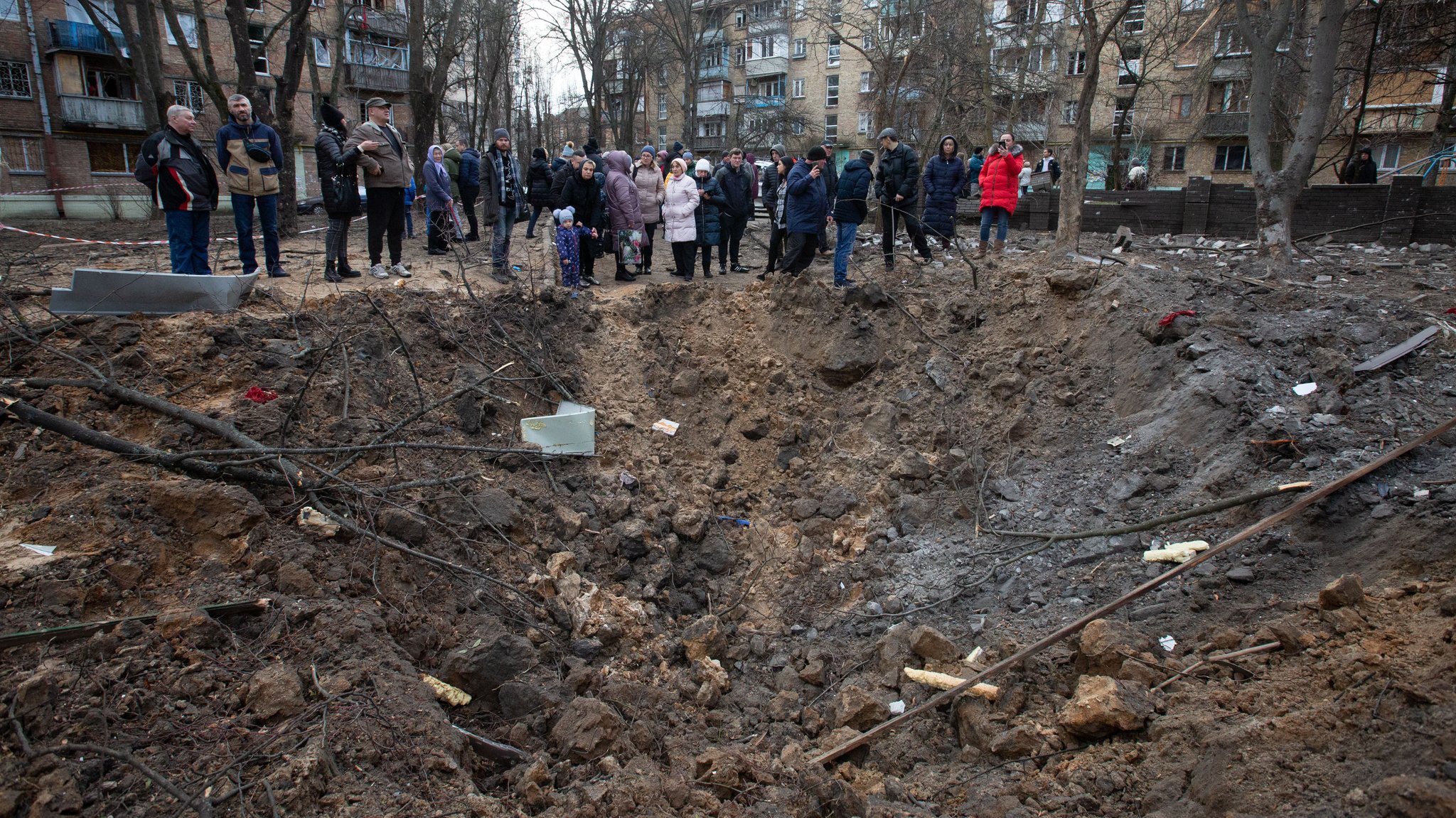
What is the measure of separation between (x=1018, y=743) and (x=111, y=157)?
3751cm

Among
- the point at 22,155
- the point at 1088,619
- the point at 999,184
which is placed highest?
the point at 22,155

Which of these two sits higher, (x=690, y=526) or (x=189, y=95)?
(x=189, y=95)

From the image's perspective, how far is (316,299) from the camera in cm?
687

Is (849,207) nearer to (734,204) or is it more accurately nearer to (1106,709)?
(734,204)

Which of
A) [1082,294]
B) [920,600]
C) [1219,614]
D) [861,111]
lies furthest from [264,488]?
[861,111]

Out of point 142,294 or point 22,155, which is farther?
point 22,155

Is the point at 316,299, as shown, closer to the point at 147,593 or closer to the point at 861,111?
the point at 147,593

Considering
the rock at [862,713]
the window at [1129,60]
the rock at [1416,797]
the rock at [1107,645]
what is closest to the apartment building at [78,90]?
the window at [1129,60]

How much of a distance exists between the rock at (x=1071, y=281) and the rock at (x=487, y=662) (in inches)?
235

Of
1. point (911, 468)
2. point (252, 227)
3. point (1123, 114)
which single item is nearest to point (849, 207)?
point (911, 468)

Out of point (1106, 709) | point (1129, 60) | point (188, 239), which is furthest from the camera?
point (1129, 60)

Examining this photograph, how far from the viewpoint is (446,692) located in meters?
3.68

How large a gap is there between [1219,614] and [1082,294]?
A: 430cm

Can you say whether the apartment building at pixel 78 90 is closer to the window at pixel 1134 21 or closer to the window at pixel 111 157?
the window at pixel 111 157
